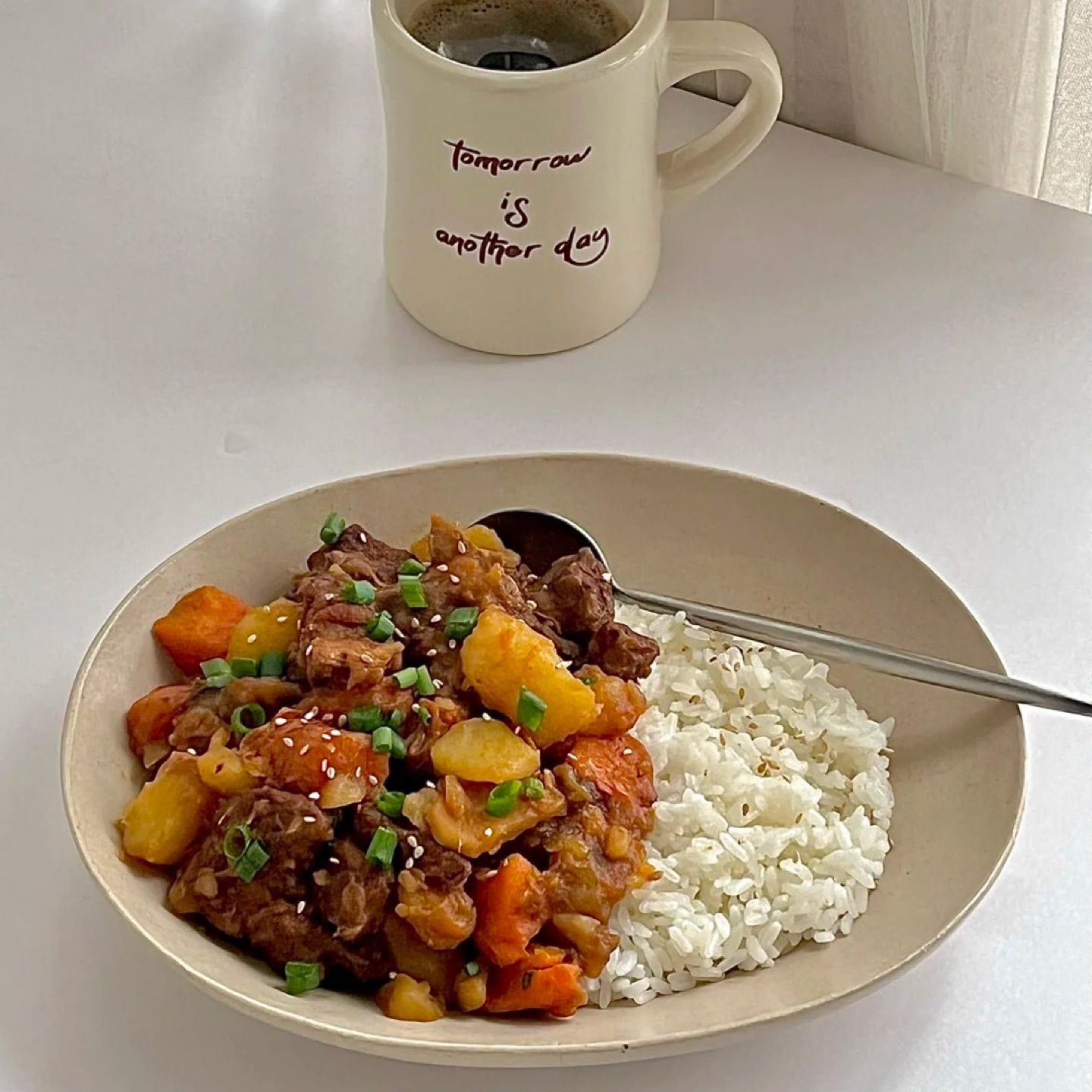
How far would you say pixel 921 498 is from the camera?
146cm

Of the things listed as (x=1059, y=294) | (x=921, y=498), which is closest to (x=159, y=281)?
(x=921, y=498)

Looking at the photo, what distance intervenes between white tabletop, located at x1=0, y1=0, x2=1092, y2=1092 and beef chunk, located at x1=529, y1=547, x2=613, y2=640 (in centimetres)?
30

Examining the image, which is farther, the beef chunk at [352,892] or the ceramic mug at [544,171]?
the ceramic mug at [544,171]

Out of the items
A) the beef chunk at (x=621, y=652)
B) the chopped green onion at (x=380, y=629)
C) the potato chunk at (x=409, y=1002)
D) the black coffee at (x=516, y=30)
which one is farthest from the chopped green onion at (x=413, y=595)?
the black coffee at (x=516, y=30)

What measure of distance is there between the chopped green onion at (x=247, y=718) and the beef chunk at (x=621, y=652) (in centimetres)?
23

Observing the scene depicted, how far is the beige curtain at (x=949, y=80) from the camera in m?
1.54

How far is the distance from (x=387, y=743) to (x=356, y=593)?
0.13 metres

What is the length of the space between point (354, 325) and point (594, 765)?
2.08 feet

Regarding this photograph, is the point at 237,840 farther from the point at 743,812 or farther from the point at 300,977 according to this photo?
the point at 743,812

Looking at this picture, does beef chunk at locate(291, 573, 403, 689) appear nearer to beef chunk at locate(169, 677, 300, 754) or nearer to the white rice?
beef chunk at locate(169, 677, 300, 754)

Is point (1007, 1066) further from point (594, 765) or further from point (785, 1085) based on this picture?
point (594, 765)

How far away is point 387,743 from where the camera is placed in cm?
108

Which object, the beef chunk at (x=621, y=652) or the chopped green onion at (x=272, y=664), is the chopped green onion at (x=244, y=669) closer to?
the chopped green onion at (x=272, y=664)

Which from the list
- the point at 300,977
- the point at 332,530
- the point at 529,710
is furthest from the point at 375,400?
the point at 300,977
